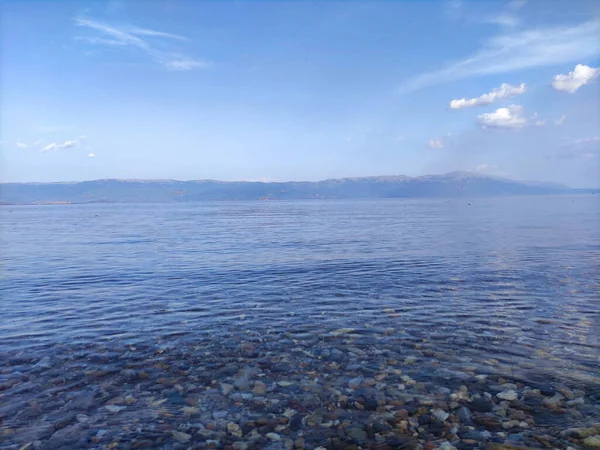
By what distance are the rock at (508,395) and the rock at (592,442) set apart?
65.1 inches

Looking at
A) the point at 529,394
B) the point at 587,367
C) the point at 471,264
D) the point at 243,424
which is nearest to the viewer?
the point at 243,424

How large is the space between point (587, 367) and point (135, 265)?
25081mm

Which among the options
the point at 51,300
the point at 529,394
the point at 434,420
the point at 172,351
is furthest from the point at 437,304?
the point at 51,300

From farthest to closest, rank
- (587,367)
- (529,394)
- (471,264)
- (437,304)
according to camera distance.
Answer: (471,264) → (437,304) → (587,367) → (529,394)

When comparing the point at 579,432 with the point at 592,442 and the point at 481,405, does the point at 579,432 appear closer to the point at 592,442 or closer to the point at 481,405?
the point at 592,442

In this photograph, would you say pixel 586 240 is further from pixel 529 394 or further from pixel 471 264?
pixel 529 394

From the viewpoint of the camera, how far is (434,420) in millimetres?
8516

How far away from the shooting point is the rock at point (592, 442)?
7.45 meters

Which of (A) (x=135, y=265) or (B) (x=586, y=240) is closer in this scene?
(A) (x=135, y=265)

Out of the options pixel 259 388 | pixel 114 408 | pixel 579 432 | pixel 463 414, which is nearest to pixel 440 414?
pixel 463 414

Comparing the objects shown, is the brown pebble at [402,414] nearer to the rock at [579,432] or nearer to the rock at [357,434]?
the rock at [357,434]

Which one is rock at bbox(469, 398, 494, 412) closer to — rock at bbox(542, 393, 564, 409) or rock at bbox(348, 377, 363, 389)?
rock at bbox(542, 393, 564, 409)

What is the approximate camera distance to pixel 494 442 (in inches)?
305

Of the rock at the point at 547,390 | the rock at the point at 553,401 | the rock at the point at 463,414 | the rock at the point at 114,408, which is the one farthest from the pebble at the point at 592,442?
the rock at the point at 114,408
